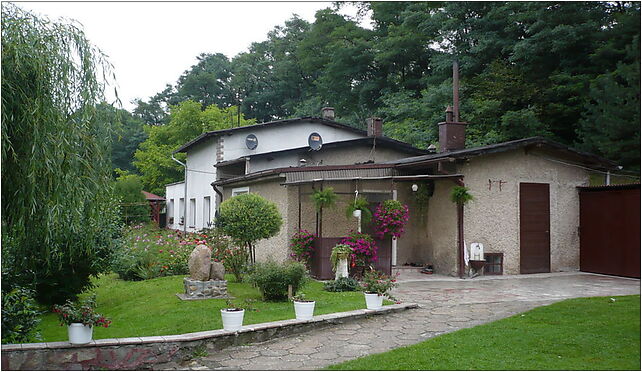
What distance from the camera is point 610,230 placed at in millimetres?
13211

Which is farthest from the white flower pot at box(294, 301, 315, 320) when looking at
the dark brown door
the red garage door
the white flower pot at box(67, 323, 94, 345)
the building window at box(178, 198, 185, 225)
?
the building window at box(178, 198, 185, 225)

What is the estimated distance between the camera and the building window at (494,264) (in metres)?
13.1

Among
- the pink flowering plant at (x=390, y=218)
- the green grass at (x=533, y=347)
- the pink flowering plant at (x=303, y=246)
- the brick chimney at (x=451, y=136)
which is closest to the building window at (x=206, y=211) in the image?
the pink flowering plant at (x=303, y=246)

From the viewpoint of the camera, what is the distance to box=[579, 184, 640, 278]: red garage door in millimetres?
12617

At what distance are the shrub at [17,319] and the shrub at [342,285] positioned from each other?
5.17 metres

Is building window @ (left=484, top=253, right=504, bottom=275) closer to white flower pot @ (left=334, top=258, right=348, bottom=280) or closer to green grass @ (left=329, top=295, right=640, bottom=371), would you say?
white flower pot @ (left=334, top=258, right=348, bottom=280)

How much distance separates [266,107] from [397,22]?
44.7 ft

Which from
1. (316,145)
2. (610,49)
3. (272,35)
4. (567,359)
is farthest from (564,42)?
(272,35)

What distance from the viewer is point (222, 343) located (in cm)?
702

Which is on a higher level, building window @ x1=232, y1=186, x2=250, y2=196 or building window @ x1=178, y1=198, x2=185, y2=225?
building window @ x1=232, y1=186, x2=250, y2=196

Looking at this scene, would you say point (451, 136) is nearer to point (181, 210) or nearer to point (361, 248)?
point (361, 248)

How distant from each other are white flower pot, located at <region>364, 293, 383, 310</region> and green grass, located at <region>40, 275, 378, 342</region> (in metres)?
0.33

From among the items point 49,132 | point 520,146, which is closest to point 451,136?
point 520,146

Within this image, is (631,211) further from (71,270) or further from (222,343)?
(71,270)
